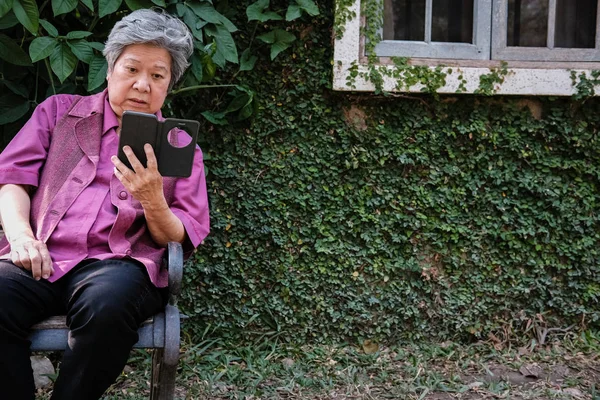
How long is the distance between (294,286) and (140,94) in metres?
1.54

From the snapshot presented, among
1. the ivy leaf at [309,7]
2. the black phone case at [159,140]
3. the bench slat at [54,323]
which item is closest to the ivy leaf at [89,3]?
the black phone case at [159,140]

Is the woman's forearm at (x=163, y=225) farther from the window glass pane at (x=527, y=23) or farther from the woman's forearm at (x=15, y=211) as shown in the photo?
the window glass pane at (x=527, y=23)

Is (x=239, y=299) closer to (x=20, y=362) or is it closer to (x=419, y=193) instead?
(x=419, y=193)

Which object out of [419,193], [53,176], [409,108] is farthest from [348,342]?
[53,176]

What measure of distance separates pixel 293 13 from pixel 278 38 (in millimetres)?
161

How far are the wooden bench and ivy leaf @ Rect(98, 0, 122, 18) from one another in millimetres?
1114

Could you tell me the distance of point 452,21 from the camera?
12.3ft

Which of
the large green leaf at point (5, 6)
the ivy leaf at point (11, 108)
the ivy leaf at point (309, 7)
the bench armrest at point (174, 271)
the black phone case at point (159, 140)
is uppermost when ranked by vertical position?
the ivy leaf at point (309, 7)

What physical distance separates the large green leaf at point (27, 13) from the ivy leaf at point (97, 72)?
0.84ft

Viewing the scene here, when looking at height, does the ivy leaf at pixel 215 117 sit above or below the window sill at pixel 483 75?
below

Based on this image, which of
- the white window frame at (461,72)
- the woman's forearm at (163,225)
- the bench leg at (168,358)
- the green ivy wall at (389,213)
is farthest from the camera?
the green ivy wall at (389,213)

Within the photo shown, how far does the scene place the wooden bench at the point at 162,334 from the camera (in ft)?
6.93

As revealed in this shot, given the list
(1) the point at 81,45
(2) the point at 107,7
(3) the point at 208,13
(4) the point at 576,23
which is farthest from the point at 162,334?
(4) the point at 576,23

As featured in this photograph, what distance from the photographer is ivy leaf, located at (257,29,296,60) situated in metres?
3.42
